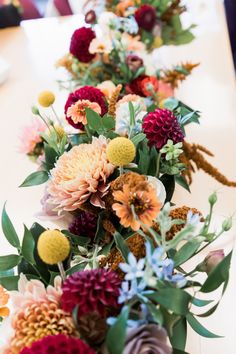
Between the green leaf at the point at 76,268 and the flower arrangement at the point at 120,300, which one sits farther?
the green leaf at the point at 76,268

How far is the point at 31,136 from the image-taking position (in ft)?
3.09

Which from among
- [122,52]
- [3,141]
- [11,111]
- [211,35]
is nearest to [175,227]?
→ [122,52]

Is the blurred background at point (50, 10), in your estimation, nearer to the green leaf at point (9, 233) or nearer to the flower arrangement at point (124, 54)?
the flower arrangement at point (124, 54)

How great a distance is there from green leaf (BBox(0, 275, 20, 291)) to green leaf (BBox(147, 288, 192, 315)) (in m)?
0.22

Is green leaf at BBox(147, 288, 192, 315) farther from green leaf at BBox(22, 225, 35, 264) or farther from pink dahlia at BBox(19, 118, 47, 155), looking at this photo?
pink dahlia at BBox(19, 118, 47, 155)

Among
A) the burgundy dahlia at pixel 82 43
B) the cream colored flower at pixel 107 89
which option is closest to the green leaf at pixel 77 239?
the cream colored flower at pixel 107 89

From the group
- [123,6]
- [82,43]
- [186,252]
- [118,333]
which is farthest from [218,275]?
[123,6]

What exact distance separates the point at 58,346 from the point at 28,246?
20 centimetres

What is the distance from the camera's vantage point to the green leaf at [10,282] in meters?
0.61

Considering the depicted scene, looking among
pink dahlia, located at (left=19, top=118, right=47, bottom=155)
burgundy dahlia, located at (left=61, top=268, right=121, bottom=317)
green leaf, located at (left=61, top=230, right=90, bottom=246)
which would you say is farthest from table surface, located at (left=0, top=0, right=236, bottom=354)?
burgundy dahlia, located at (left=61, top=268, right=121, bottom=317)

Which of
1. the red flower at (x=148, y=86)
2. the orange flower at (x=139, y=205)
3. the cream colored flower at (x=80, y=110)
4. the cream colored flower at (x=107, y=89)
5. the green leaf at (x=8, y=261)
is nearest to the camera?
the orange flower at (x=139, y=205)

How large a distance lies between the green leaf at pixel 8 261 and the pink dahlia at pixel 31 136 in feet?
1.18

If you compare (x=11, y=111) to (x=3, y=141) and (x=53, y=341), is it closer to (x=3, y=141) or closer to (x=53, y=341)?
(x=3, y=141)

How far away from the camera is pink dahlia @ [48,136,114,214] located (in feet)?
2.06
